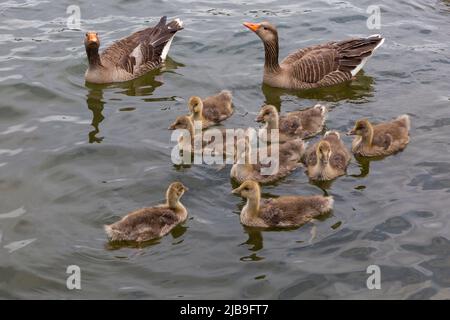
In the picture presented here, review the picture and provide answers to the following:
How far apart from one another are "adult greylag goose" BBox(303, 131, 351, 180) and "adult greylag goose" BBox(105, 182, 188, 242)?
2353mm

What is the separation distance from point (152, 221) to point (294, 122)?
395 cm

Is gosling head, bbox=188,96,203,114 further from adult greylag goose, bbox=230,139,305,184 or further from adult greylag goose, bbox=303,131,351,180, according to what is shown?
adult greylag goose, bbox=303,131,351,180

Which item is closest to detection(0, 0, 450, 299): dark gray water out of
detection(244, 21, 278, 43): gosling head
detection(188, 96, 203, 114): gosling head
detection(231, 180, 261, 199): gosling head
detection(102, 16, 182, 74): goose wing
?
detection(102, 16, 182, 74): goose wing

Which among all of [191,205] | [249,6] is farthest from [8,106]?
[249,6]

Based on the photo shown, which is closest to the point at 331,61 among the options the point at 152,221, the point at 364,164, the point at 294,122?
the point at 294,122

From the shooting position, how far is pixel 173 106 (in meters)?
14.2

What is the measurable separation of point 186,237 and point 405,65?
26.1 ft

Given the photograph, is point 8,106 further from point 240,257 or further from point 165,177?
point 240,257

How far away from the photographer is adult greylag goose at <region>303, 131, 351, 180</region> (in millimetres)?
11234

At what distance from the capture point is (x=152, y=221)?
1005 cm

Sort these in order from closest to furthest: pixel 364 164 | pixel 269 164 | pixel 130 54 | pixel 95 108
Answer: pixel 269 164 < pixel 364 164 < pixel 95 108 < pixel 130 54

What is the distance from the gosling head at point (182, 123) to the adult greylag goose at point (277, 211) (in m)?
2.61

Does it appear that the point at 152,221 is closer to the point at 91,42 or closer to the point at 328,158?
the point at 328,158

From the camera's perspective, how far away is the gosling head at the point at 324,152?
11125mm
